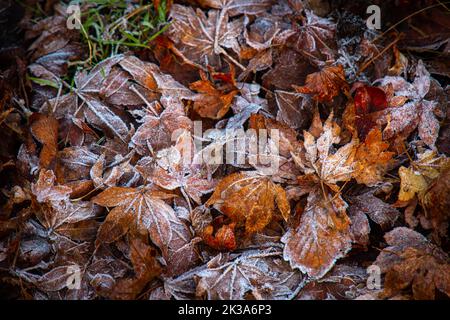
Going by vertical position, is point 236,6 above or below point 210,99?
above

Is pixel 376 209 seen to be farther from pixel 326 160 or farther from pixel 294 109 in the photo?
pixel 294 109

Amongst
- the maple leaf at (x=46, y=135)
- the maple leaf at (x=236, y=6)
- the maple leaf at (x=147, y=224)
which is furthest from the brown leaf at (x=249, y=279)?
the maple leaf at (x=236, y=6)

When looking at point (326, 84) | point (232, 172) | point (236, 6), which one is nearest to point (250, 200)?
point (232, 172)

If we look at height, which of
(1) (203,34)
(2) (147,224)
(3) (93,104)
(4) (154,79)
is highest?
(1) (203,34)

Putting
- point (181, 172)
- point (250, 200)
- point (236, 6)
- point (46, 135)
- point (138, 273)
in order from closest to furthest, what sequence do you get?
point (138, 273), point (250, 200), point (181, 172), point (46, 135), point (236, 6)

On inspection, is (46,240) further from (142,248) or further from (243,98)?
(243,98)

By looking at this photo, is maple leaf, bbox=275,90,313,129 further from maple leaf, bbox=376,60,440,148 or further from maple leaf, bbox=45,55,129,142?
maple leaf, bbox=45,55,129,142

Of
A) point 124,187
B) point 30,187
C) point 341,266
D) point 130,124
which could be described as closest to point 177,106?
point 130,124
